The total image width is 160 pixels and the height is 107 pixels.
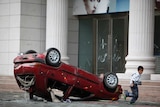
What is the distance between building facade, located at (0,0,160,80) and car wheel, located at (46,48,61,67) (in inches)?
343

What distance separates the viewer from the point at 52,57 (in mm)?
14523

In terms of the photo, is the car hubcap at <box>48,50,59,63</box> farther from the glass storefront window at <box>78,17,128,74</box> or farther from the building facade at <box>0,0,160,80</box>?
the glass storefront window at <box>78,17,128,74</box>

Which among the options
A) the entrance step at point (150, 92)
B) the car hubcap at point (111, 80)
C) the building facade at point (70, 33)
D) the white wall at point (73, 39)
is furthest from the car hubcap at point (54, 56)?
the white wall at point (73, 39)

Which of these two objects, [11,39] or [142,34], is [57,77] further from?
[11,39]

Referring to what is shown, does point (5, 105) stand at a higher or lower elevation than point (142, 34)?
lower

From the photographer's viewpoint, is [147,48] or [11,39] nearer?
[147,48]

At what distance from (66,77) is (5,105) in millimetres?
2287

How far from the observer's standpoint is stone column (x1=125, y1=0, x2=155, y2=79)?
19922 mm

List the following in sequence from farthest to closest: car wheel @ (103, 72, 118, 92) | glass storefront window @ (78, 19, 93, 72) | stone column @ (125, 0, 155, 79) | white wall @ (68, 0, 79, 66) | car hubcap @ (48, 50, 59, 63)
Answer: glass storefront window @ (78, 19, 93, 72)
white wall @ (68, 0, 79, 66)
stone column @ (125, 0, 155, 79)
car wheel @ (103, 72, 118, 92)
car hubcap @ (48, 50, 59, 63)

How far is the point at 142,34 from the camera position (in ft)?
65.4

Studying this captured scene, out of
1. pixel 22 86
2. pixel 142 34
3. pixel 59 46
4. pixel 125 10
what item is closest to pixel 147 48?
pixel 142 34

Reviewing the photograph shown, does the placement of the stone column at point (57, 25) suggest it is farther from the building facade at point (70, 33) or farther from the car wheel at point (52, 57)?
the car wheel at point (52, 57)

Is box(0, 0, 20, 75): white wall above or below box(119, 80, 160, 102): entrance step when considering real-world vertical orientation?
above

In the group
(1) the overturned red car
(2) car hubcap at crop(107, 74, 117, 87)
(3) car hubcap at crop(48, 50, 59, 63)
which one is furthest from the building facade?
(3) car hubcap at crop(48, 50, 59, 63)
